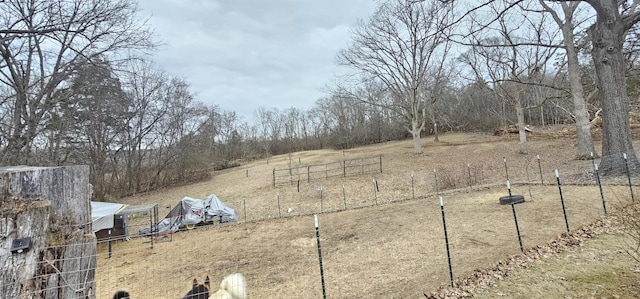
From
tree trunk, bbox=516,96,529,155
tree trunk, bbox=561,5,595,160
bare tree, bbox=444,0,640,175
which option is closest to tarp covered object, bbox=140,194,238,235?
bare tree, bbox=444,0,640,175

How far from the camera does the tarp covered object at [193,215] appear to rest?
14.6 metres

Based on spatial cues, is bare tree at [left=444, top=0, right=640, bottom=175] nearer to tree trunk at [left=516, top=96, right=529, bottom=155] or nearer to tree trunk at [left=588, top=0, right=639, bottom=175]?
tree trunk at [left=588, top=0, right=639, bottom=175]

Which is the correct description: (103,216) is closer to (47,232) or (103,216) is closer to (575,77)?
(47,232)

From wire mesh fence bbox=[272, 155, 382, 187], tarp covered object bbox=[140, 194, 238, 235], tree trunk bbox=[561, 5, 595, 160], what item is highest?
tree trunk bbox=[561, 5, 595, 160]

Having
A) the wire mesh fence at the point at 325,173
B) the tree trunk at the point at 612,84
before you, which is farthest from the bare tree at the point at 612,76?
the wire mesh fence at the point at 325,173

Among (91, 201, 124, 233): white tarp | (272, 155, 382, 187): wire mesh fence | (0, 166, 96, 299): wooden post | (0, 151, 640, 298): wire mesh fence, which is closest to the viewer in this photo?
(0, 166, 96, 299): wooden post

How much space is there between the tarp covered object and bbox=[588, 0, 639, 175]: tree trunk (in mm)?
15077

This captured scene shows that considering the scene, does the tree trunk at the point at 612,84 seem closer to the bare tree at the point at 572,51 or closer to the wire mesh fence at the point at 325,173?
the bare tree at the point at 572,51

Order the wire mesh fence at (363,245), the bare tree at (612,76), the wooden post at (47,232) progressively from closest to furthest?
the wooden post at (47,232) → the wire mesh fence at (363,245) → the bare tree at (612,76)

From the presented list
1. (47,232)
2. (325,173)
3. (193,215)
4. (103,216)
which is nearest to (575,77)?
(325,173)

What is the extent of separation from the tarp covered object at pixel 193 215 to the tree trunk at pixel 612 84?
15077mm

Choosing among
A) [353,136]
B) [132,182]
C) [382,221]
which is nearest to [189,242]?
[382,221]

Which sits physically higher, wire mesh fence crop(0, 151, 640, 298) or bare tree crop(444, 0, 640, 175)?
bare tree crop(444, 0, 640, 175)

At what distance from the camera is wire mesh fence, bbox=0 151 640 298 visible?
5.54 m
